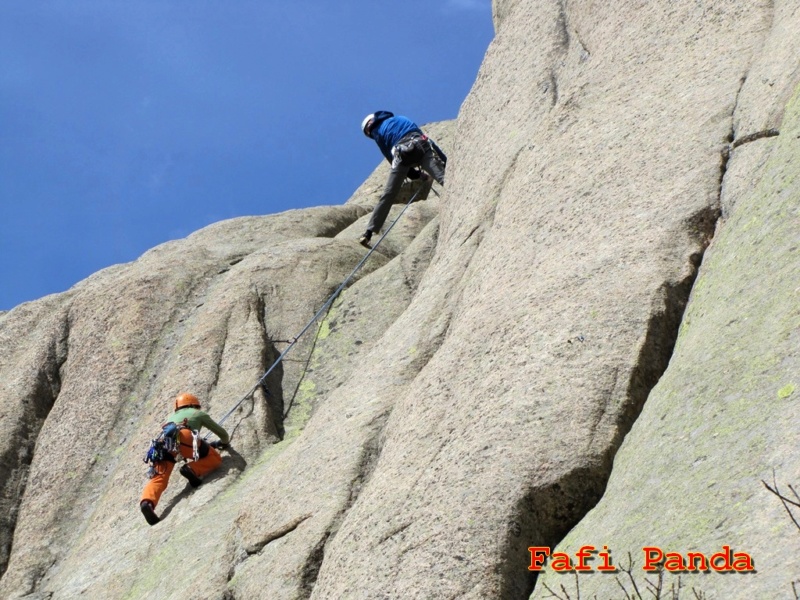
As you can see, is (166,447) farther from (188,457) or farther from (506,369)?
(506,369)

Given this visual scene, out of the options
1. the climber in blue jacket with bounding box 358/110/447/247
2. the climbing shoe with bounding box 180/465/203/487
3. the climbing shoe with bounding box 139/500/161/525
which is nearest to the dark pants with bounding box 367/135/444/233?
the climber in blue jacket with bounding box 358/110/447/247

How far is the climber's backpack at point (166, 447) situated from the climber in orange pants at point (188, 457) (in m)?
0.01

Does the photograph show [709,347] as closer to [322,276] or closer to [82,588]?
[82,588]

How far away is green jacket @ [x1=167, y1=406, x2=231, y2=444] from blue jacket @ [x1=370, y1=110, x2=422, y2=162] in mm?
7323

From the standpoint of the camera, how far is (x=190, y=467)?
1558cm

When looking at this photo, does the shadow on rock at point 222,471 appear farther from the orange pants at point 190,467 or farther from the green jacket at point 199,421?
the green jacket at point 199,421

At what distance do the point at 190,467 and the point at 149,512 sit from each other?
35.5 inches

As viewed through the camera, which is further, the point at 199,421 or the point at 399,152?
the point at 399,152

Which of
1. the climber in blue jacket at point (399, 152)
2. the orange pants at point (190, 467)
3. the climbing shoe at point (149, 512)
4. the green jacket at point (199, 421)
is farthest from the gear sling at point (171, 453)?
the climber in blue jacket at point (399, 152)

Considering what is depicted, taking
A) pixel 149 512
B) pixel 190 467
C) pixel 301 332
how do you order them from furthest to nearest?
1. pixel 301 332
2. pixel 190 467
3. pixel 149 512

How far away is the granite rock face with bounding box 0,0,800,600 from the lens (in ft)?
27.3

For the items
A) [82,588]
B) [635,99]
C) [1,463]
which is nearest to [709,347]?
[635,99]

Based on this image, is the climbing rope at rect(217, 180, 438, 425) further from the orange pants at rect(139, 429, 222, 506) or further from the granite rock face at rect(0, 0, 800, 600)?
the orange pants at rect(139, 429, 222, 506)

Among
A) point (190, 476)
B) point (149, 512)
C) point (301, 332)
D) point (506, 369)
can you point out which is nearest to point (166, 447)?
point (190, 476)
